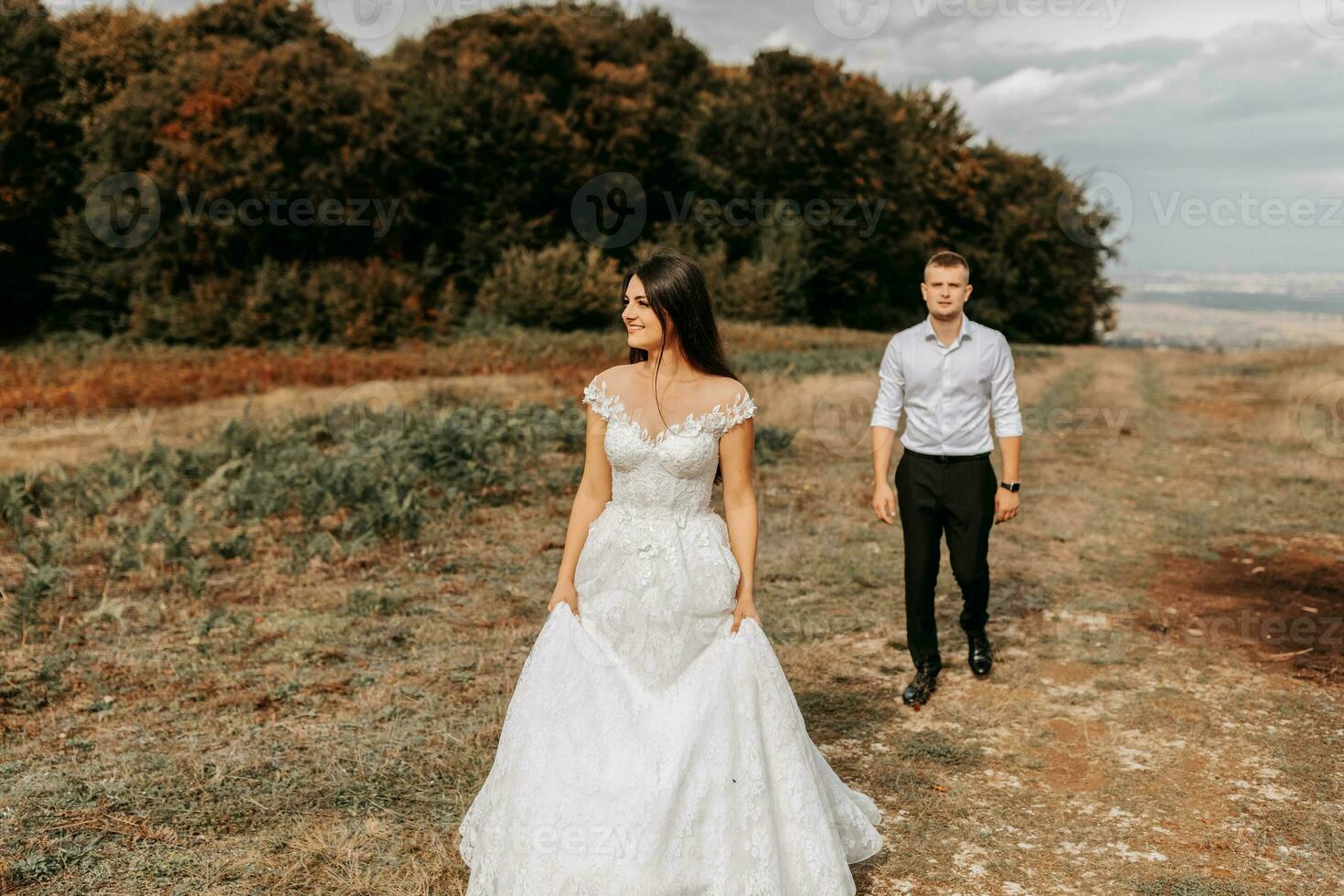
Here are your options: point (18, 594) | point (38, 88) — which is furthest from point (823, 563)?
point (38, 88)

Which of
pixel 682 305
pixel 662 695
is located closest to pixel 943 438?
pixel 682 305

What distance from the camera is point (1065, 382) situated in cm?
2570

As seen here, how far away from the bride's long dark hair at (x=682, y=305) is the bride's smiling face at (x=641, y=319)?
2 cm

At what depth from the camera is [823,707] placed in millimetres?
5875

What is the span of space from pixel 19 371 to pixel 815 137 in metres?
28.2

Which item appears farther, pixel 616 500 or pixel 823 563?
pixel 823 563

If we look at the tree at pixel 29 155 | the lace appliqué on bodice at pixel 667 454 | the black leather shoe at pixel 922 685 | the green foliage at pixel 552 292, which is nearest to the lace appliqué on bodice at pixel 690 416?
the lace appliqué on bodice at pixel 667 454

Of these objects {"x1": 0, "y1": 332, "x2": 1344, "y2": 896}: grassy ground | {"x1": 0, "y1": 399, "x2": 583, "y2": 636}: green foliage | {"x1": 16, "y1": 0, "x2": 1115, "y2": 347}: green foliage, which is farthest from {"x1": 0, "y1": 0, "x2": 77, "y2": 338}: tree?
{"x1": 0, "y1": 332, "x2": 1344, "y2": 896}: grassy ground

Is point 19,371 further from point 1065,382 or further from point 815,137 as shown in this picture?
point 815,137

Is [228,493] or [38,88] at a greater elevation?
[38,88]

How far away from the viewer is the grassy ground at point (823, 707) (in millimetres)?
4250

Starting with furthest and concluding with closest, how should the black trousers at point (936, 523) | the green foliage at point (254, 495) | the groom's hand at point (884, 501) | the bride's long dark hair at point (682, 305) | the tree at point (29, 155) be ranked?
the tree at point (29, 155) → the green foliage at point (254, 495) → the black trousers at point (936, 523) → the groom's hand at point (884, 501) → the bride's long dark hair at point (682, 305)

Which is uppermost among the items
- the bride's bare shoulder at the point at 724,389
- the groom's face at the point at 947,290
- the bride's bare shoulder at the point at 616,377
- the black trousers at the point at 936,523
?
the groom's face at the point at 947,290

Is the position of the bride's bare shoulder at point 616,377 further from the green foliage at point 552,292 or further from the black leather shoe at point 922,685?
the green foliage at point 552,292
